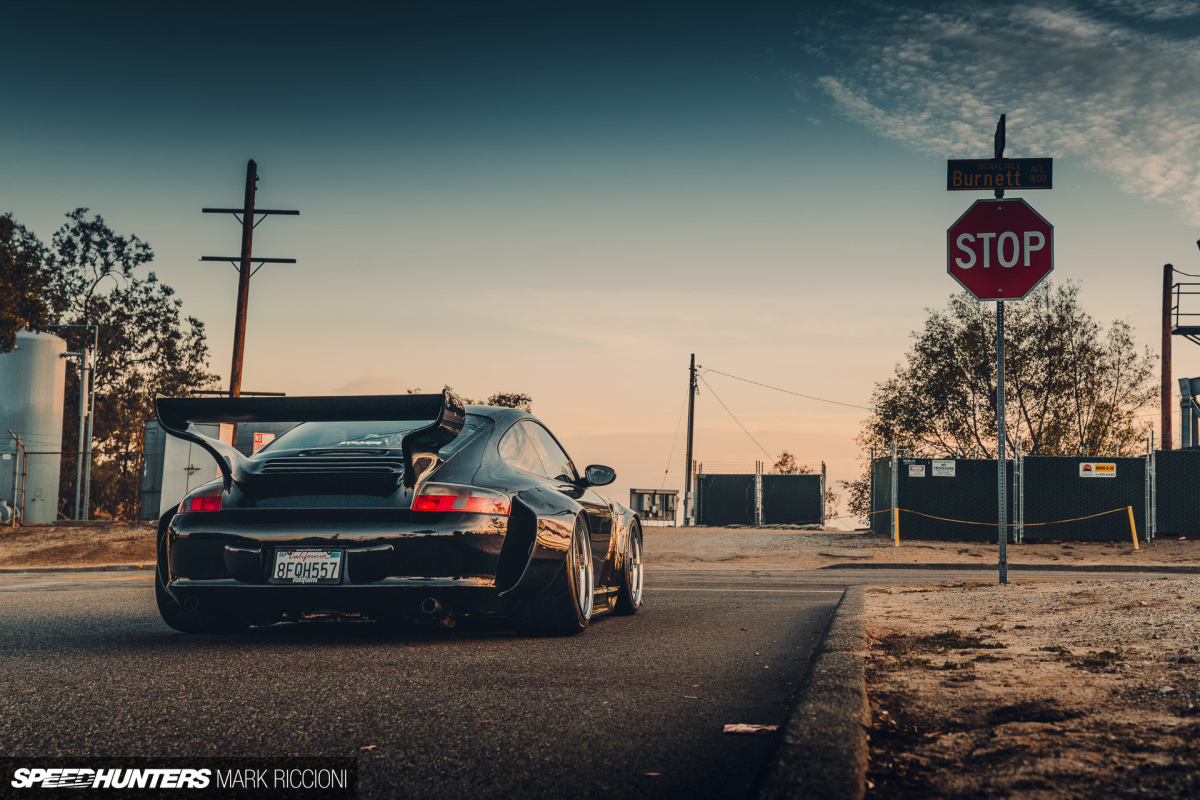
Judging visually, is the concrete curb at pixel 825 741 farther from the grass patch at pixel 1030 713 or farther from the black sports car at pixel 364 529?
the black sports car at pixel 364 529

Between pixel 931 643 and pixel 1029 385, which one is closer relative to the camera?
pixel 931 643

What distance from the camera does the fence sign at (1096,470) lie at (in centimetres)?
2278

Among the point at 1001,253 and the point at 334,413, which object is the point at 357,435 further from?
the point at 1001,253

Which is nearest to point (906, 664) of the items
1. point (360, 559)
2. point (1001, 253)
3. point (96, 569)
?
point (360, 559)

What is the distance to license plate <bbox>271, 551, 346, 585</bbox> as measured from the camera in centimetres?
493

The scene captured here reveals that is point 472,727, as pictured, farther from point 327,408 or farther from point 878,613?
point 878,613

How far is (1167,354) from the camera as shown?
3047 cm

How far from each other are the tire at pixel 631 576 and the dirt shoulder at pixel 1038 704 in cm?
185

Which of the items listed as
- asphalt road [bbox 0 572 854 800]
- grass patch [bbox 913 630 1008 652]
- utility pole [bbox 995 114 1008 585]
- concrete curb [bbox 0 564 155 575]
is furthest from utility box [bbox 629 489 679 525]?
grass patch [bbox 913 630 1008 652]

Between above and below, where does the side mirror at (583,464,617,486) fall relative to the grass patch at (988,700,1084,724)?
above

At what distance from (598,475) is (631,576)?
952 mm

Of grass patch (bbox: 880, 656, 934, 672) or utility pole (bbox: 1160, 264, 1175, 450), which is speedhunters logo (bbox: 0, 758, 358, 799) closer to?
grass patch (bbox: 880, 656, 934, 672)

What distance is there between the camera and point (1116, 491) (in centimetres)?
2277

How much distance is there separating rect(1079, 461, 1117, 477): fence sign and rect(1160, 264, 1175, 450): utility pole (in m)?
9.38
